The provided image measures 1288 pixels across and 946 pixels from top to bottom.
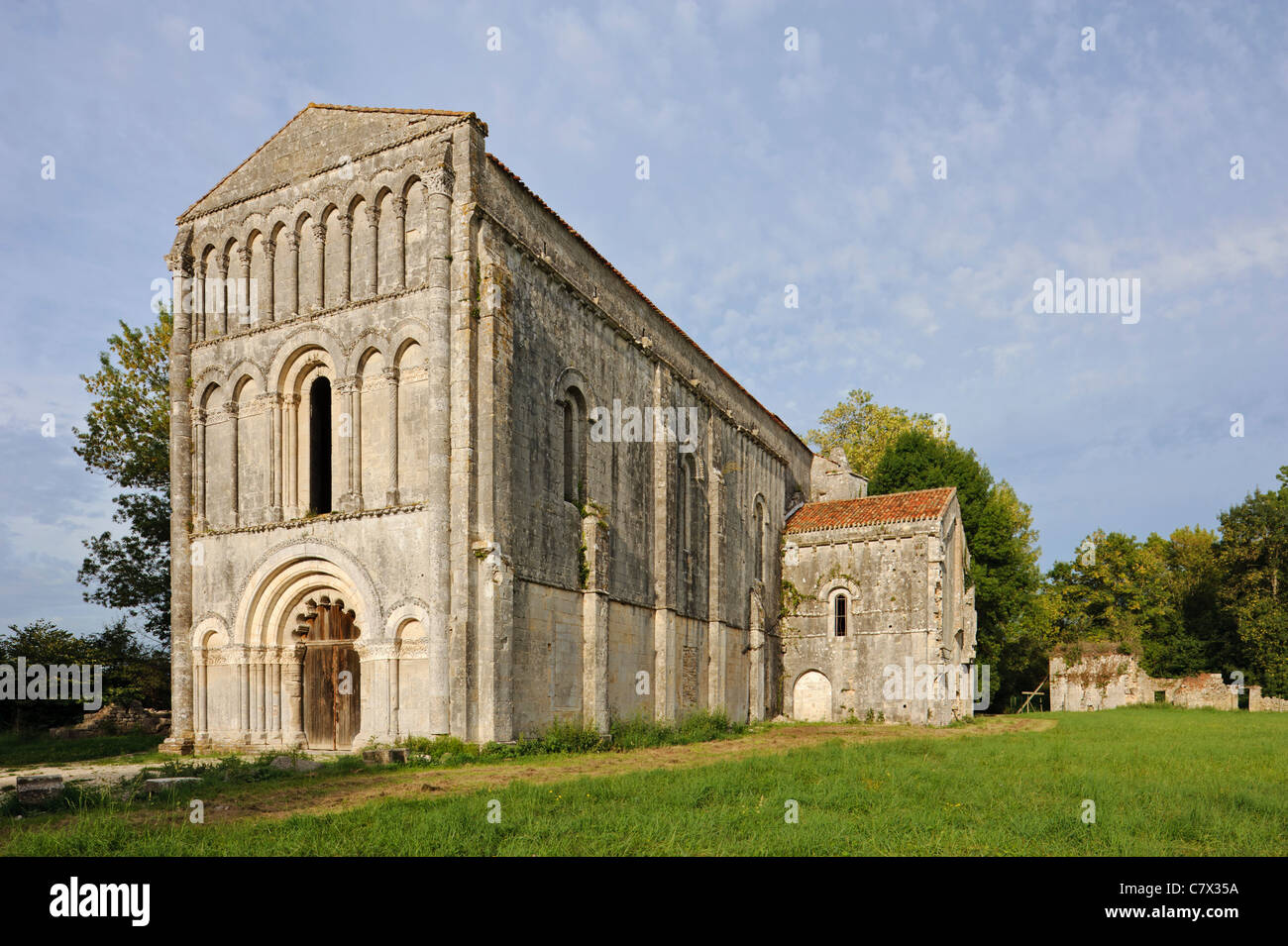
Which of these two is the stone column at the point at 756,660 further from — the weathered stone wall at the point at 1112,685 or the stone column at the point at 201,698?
the weathered stone wall at the point at 1112,685

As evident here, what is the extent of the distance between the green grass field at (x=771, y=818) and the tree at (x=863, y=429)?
35.8m

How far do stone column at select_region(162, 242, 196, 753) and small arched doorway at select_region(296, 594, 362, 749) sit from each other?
3092mm

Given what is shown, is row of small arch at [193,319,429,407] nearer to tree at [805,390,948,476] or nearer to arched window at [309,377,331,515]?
arched window at [309,377,331,515]

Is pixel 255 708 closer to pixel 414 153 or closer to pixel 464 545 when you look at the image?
pixel 464 545

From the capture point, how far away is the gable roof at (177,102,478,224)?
19.4 m

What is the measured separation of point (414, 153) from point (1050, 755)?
17.4m

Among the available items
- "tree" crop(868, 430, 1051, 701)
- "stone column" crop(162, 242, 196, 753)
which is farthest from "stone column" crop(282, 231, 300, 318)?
"tree" crop(868, 430, 1051, 701)

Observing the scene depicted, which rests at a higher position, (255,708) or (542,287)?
(542,287)

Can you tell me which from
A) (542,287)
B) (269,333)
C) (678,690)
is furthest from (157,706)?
(542,287)

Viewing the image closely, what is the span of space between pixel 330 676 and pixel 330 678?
4 centimetres

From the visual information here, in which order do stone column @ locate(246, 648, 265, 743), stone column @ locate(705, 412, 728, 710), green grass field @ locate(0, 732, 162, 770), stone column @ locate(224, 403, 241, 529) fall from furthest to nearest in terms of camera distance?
stone column @ locate(705, 412, 728, 710) < stone column @ locate(224, 403, 241, 529) < stone column @ locate(246, 648, 265, 743) < green grass field @ locate(0, 732, 162, 770)

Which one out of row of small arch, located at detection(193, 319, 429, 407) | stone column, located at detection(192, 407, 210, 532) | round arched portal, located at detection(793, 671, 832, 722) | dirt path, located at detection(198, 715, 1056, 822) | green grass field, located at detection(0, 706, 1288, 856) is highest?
row of small arch, located at detection(193, 319, 429, 407)

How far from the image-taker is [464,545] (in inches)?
697

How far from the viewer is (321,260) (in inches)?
806
